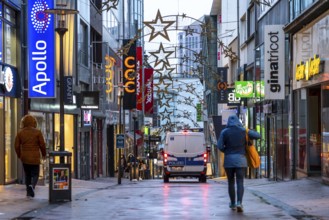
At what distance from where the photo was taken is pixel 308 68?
859 inches

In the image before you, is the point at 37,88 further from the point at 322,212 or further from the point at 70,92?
the point at 322,212

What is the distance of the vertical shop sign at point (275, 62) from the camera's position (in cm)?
2630

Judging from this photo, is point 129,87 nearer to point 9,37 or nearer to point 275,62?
point 275,62

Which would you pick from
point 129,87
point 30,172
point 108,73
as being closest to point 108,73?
point 108,73

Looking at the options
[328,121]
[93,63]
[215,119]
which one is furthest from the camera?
[215,119]

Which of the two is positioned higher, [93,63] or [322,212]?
[93,63]

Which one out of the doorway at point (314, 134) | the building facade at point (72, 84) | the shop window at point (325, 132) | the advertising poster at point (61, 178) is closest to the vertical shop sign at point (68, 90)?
the building facade at point (72, 84)

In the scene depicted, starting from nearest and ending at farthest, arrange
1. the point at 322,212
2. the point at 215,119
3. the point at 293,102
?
the point at 322,212 < the point at 293,102 < the point at 215,119

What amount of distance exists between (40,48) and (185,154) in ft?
35.1

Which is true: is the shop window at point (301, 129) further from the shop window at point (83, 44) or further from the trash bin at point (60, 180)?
the shop window at point (83, 44)

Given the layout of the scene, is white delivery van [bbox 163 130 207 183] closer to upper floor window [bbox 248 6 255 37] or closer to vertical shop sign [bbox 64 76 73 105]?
vertical shop sign [bbox 64 76 73 105]

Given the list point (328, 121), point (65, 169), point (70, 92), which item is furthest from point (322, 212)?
point (70, 92)

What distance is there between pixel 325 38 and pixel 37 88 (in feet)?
30.9

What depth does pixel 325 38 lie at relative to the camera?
19750 millimetres
